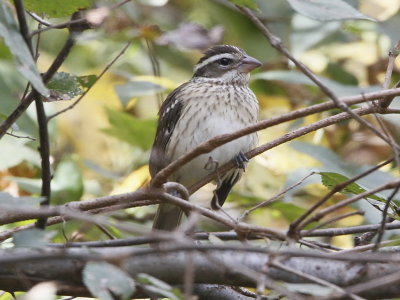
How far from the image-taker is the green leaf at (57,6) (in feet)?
6.64

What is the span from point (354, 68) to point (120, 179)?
1904 millimetres

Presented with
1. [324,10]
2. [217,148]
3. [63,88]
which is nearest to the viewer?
[324,10]

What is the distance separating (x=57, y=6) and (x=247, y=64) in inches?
67.5

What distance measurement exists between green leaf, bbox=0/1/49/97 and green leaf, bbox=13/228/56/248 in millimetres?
282

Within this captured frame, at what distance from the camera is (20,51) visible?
1.74 metres

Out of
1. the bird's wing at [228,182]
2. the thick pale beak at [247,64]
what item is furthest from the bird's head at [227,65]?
the bird's wing at [228,182]

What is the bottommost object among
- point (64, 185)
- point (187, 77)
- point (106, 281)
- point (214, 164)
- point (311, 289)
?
point (106, 281)

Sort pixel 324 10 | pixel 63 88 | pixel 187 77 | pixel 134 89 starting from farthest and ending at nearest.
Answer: pixel 187 77, pixel 134 89, pixel 63 88, pixel 324 10

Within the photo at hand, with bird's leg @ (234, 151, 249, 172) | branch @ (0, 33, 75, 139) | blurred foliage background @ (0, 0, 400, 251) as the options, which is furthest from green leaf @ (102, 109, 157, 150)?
branch @ (0, 33, 75, 139)

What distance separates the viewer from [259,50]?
14.9ft

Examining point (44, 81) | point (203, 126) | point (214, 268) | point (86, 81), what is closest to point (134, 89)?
point (203, 126)

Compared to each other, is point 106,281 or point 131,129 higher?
point 131,129

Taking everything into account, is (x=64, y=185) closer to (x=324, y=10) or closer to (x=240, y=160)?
(x=240, y=160)

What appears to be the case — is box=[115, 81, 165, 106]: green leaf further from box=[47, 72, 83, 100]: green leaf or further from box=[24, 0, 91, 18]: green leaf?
box=[24, 0, 91, 18]: green leaf
